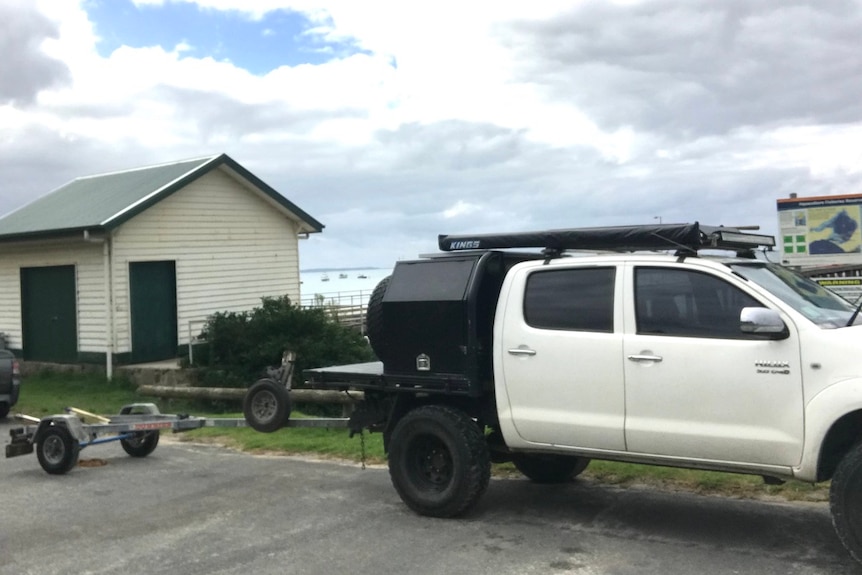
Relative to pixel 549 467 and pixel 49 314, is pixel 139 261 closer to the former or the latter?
pixel 49 314

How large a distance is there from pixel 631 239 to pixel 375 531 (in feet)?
9.85

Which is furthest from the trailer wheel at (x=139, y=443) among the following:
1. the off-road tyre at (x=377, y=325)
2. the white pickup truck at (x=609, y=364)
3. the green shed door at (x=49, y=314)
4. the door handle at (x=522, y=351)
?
the green shed door at (x=49, y=314)

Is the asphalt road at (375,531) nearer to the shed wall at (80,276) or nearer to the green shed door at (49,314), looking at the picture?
the shed wall at (80,276)

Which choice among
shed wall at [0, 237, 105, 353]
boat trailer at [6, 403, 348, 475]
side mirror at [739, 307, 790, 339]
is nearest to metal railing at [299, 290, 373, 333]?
shed wall at [0, 237, 105, 353]

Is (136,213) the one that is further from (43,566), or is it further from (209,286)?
(43,566)

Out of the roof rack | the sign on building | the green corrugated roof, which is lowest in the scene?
the roof rack

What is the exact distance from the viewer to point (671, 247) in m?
6.79

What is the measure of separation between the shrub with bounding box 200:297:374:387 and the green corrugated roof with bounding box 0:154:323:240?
3146 millimetres

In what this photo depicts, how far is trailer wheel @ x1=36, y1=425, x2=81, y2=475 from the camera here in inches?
375

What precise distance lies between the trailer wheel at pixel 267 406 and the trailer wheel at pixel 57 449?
6.90ft

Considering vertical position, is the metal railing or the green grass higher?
the metal railing

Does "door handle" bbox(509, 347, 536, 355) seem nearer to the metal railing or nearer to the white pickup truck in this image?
the white pickup truck

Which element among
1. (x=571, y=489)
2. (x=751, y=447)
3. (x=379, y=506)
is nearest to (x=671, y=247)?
(x=751, y=447)

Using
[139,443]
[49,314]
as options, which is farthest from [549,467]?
[49,314]
